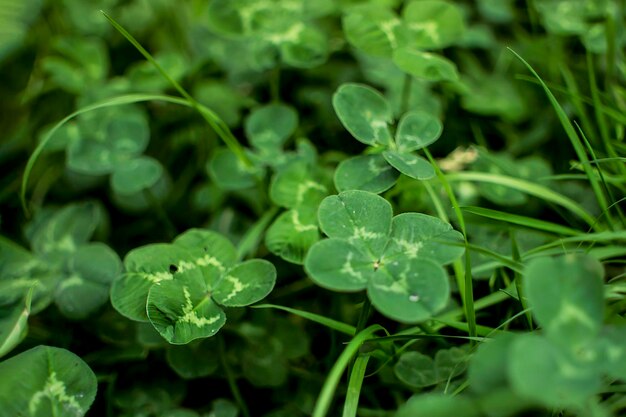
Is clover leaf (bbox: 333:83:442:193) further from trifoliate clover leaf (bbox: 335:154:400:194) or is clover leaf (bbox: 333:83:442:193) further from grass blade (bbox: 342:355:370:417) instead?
grass blade (bbox: 342:355:370:417)

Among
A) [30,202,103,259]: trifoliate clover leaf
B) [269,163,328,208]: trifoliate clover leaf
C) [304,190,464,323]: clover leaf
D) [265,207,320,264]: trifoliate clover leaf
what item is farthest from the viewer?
[30,202,103,259]: trifoliate clover leaf

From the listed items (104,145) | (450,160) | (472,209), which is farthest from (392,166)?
(104,145)

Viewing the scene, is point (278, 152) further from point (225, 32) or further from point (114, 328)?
point (114, 328)

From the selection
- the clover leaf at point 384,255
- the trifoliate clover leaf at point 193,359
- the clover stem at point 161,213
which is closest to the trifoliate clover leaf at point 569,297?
the clover leaf at point 384,255

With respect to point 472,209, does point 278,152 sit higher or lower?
lower

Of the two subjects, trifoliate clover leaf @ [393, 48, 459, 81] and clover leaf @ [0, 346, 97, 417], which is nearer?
clover leaf @ [0, 346, 97, 417]

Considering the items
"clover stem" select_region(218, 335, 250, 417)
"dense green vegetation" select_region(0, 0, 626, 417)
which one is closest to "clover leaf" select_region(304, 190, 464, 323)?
"dense green vegetation" select_region(0, 0, 626, 417)

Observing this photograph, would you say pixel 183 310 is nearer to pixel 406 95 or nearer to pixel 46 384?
pixel 46 384

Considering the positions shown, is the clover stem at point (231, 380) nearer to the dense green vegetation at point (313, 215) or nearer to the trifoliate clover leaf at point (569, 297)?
the dense green vegetation at point (313, 215)
